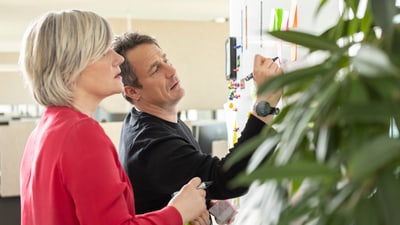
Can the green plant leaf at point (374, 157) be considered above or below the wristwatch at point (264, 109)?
above

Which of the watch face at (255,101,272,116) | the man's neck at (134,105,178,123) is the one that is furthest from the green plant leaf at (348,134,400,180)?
the man's neck at (134,105,178,123)

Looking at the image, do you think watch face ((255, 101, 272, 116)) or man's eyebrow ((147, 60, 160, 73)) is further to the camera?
man's eyebrow ((147, 60, 160, 73))

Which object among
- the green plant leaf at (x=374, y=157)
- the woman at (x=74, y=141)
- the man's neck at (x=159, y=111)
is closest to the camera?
the green plant leaf at (x=374, y=157)

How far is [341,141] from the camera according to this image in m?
0.53

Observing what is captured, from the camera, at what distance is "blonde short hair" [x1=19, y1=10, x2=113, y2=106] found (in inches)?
46.6

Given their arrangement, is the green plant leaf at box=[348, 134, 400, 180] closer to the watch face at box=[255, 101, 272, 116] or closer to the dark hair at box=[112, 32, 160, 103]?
the watch face at box=[255, 101, 272, 116]

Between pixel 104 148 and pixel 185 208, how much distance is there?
263 millimetres

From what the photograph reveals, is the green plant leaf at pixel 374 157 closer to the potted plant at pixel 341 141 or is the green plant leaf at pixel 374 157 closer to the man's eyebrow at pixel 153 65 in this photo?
the potted plant at pixel 341 141

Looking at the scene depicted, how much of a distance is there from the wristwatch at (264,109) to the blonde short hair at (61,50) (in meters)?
0.40

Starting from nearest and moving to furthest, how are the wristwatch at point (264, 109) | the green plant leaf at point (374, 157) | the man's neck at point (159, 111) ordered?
the green plant leaf at point (374, 157) → the wristwatch at point (264, 109) → the man's neck at point (159, 111)

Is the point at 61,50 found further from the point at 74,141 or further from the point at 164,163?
the point at 164,163

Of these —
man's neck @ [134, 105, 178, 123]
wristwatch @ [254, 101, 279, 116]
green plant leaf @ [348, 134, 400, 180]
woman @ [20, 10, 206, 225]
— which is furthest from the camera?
man's neck @ [134, 105, 178, 123]

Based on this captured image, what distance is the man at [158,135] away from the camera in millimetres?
1368

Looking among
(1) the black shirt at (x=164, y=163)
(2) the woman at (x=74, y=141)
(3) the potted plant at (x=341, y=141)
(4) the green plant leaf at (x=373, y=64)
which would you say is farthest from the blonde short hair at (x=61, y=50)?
(4) the green plant leaf at (x=373, y=64)
